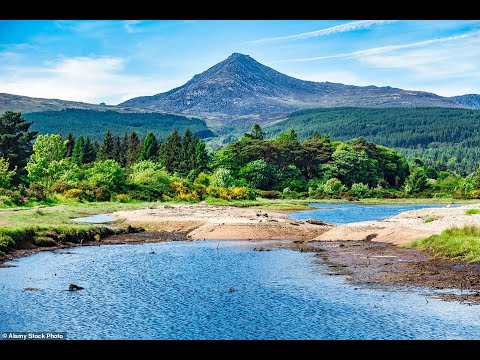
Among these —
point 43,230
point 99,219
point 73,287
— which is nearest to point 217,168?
point 99,219

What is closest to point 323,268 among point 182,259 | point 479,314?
point 182,259

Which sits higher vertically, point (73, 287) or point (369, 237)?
point (73, 287)

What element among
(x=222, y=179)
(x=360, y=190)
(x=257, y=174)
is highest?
(x=257, y=174)

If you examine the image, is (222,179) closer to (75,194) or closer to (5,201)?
(75,194)

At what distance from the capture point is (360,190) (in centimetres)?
11706

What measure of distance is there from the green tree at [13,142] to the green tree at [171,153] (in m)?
35.2

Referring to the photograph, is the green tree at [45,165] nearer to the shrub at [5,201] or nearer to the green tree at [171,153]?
the shrub at [5,201]

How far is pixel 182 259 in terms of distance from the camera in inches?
1375

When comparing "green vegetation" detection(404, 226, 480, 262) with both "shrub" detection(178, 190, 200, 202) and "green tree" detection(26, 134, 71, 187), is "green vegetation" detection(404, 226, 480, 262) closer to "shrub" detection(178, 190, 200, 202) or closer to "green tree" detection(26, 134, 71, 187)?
"shrub" detection(178, 190, 200, 202)

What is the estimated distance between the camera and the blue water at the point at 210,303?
1978cm

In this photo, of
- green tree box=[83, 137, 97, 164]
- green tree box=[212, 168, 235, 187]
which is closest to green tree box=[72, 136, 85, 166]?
green tree box=[83, 137, 97, 164]

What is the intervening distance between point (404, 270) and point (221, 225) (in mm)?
22704
